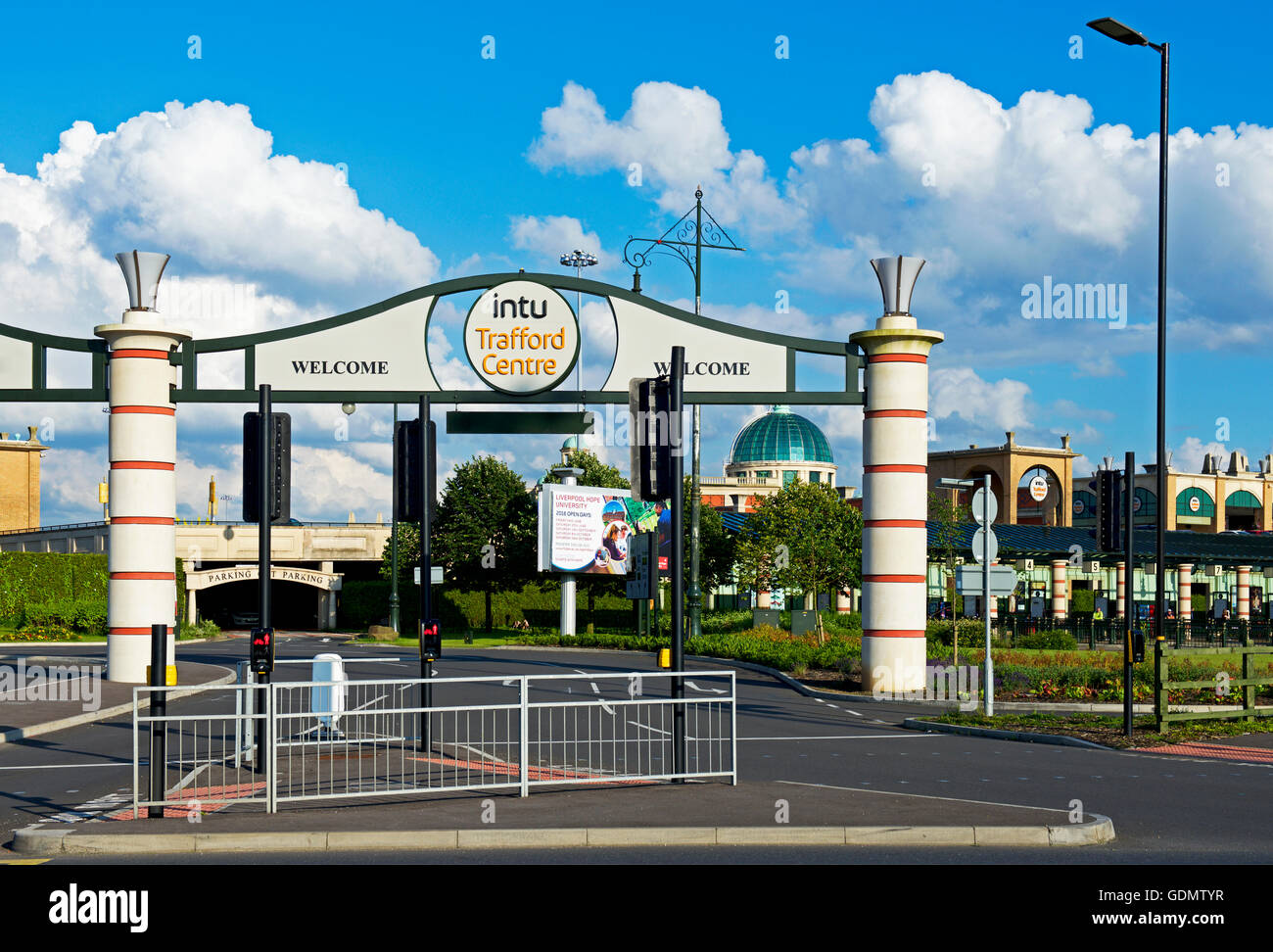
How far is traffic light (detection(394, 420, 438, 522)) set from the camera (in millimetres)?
15383

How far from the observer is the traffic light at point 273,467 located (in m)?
14.9

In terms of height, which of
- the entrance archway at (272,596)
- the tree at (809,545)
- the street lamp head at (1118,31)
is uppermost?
the street lamp head at (1118,31)

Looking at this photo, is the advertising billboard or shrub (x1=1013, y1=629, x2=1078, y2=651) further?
the advertising billboard

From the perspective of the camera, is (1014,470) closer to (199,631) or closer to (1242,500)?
(1242,500)

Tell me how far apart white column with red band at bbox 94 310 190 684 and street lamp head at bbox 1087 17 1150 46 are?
15.6 m

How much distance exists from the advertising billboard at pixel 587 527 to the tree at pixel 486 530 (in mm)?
10183

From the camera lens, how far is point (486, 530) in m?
61.3

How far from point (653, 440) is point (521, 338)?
962 cm

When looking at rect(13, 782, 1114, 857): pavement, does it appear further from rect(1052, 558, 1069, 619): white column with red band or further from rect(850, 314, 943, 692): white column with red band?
rect(1052, 558, 1069, 619): white column with red band

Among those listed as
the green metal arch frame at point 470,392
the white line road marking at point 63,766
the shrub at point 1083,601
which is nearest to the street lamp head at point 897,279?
the green metal arch frame at point 470,392

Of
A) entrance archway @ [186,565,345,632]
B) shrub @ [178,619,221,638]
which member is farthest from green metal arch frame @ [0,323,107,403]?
entrance archway @ [186,565,345,632]

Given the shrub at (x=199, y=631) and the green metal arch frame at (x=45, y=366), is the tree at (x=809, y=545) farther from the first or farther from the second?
the green metal arch frame at (x=45, y=366)
